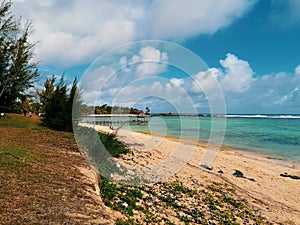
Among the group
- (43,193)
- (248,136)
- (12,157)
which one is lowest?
(43,193)

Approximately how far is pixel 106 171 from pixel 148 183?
4.90ft

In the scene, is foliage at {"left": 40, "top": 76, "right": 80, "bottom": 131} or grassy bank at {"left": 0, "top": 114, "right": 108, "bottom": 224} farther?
foliage at {"left": 40, "top": 76, "right": 80, "bottom": 131}

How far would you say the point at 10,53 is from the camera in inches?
1069

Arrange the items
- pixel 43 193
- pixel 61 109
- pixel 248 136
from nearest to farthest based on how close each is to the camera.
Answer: pixel 43 193 → pixel 61 109 → pixel 248 136

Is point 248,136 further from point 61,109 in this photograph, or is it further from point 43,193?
point 43,193

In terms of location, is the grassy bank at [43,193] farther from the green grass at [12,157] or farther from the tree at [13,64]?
the tree at [13,64]

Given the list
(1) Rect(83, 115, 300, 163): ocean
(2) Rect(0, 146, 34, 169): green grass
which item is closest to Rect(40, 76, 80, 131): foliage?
(1) Rect(83, 115, 300, 163): ocean

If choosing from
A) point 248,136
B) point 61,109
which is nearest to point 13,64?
point 61,109

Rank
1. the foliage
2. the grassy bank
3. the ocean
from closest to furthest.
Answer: the grassy bank
the foliage
the ocean

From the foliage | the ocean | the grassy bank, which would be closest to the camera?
the grassy bank

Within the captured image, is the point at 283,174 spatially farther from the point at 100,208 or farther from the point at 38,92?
the point at 38,92

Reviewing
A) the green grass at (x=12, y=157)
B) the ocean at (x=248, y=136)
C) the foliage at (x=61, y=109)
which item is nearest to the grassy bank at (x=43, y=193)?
the green grass at (x=12, y=157)

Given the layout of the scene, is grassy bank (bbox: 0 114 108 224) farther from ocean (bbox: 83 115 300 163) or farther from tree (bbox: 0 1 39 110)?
tree (bbox: 0 1 39 110)

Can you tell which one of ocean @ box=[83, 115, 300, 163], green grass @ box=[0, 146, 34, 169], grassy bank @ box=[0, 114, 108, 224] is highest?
ocean @ box=[83, 115, 300, 163]
